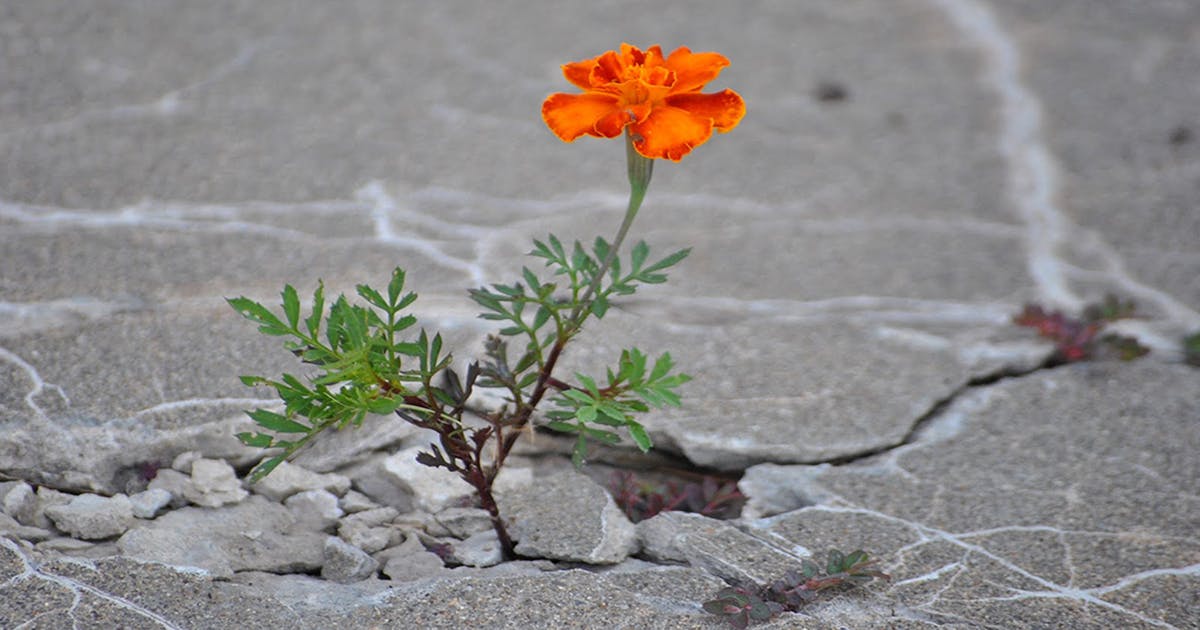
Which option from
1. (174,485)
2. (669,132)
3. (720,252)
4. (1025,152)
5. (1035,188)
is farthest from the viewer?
(1025,152)

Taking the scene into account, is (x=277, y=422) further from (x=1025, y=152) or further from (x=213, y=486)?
(x=1025, y=152)

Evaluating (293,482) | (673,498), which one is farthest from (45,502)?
(673,498)

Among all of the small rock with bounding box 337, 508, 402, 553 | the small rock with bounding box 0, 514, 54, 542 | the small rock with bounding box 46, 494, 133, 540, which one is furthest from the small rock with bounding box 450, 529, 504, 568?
the small rock with bounding box 0, 514, 54, 542

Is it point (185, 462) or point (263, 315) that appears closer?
point (263, 315)

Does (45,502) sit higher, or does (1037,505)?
(1037,505)

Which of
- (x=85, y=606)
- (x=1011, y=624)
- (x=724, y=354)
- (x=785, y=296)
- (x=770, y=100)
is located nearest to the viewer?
(x=85, y=606)

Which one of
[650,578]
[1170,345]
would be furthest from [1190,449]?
[650,578]

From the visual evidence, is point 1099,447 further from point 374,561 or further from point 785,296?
point 374,561
